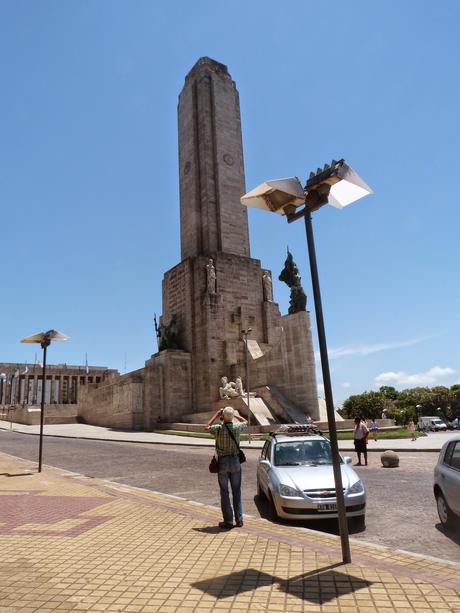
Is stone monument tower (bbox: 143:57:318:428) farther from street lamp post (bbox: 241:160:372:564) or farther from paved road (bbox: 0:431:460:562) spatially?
street lamp post (bbox: 241:160:372:564)

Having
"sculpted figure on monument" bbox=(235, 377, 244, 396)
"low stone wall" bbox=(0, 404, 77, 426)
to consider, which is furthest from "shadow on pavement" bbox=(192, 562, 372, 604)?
"low stone wall" bbox=(0, 404, 77, 426)

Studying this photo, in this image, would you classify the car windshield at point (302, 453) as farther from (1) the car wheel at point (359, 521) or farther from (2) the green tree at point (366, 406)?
(2) the green tree at point (366, 406)

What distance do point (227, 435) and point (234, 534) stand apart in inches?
51.4

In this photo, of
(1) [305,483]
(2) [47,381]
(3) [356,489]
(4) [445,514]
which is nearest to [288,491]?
(1) [305,483]

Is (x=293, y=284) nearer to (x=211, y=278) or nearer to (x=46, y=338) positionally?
(x=211, y=278)

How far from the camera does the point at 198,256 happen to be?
40375 millimetres

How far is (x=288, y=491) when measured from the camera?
714cm

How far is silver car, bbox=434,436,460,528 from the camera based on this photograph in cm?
648

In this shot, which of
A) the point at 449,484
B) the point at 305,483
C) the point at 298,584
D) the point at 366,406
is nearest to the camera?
the point at 298,584

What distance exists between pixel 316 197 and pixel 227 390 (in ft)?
97.1

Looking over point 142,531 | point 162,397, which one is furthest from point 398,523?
point 162,397

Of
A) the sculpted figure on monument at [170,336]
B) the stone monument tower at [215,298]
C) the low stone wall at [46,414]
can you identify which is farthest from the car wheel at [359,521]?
the low stone wall at [46,414]

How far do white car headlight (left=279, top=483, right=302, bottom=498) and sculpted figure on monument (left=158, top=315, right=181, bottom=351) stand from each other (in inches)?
1311

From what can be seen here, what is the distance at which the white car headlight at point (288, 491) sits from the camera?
23.3 feet
